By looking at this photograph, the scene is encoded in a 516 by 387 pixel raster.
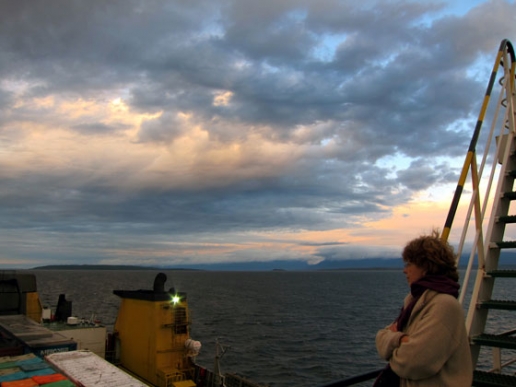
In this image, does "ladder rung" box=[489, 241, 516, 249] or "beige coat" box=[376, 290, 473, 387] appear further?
A: "ladder rung" box=[489, 241, 516, 249]

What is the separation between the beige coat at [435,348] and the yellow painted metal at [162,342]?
56.4 ft

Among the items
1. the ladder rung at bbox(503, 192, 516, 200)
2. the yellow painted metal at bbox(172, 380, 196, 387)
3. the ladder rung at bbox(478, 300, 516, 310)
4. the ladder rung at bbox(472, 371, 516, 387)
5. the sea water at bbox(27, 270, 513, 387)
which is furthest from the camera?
the sea water at bbox(27, 270, 513, 387)

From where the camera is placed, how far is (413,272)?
3.01 metres

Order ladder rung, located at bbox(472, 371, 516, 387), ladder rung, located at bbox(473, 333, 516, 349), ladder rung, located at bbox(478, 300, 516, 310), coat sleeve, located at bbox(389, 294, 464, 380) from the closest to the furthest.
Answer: coat sleeve, located at bbox(389, 294, 464, 380) → ladder rung, located at bbox(472, 371, 516, 387) → ladder rung, located at bbox(473, 333, 516, 349) → ladder rung, located at bbox(478, 300, 516, 310)

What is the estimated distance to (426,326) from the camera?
2.67 meters

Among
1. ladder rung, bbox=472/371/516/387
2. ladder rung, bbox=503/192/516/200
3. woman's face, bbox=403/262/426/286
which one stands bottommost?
ladder rung, bbox=472/371/516/387

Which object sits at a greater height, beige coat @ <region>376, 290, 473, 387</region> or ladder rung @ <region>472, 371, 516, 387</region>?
beige coat @ <region>376, 290, 473, 387</region>

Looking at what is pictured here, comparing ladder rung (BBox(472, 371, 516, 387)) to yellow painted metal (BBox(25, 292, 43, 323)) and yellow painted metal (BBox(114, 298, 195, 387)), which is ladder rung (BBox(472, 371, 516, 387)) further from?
yellow painted metal (BBox(25, 292, 43, 323))

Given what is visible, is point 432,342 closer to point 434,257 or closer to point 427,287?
point 427,287

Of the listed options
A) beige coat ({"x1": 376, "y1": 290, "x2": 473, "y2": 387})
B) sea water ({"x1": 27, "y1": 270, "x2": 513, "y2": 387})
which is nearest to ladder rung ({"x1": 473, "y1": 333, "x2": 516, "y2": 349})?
beige coat ({"x1": 376, "y1": 290, "x2": 473, "y2": 387})

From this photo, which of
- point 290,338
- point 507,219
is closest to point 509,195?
point 507,219

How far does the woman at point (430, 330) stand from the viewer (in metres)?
2.64

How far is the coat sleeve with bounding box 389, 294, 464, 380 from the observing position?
2625mm

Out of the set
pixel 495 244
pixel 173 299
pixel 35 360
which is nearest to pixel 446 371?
pixel 495 244
